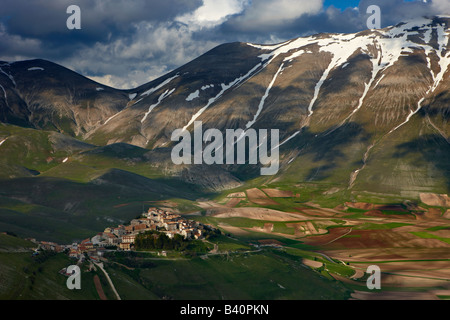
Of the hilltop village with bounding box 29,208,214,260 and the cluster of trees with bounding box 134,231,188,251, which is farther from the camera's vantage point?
the cluster of trees with bounding box 134,231,188,251

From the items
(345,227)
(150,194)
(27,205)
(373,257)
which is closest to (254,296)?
(373,257)

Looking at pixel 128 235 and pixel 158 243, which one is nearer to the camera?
pixel 158 243

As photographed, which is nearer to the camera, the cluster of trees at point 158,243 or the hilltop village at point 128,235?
the hilltop village at point 128,235

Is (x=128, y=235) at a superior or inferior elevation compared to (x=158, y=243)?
superior
